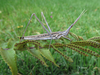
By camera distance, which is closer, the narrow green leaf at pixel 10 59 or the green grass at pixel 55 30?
the narrow green leaf at pixel 10 59

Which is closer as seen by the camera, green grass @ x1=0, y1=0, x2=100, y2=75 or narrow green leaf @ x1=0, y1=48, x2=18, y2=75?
narrow green leaf @ x1=0, y1=48, x2=18, y2=75

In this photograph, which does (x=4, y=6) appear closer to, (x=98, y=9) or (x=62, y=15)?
(x=62, y=15)

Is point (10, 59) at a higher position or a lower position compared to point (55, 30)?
lower

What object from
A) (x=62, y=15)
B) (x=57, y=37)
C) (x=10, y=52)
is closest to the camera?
(x=10, y=52)

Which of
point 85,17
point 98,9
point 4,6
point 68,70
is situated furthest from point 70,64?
point 4,6

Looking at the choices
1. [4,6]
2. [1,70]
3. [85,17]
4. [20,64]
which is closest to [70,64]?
[20,64]

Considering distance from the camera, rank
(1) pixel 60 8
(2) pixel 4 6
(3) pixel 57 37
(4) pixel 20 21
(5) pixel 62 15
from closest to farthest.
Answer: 1. (3) pixel 57 37
2. (4) pixel 20 21
3. (5) pixel 62 15
4. (1) pixel 60 8
5. (2) pixel 4 6

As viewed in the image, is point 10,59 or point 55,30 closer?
point 10,59

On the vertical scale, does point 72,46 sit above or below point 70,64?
above

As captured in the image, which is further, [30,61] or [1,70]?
[30,61]

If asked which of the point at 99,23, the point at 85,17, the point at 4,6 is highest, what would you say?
the point at 4,6
